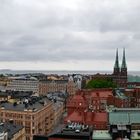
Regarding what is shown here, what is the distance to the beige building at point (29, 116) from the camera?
86.6 metres

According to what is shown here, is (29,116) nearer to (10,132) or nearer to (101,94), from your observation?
(10,132)

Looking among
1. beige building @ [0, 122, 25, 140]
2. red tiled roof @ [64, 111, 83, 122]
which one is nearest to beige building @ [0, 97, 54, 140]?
red tiled roof @ [64, 111, 83, 122]

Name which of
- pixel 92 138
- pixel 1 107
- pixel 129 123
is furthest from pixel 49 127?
pixel 92 138

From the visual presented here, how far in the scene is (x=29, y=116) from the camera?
86.8 m

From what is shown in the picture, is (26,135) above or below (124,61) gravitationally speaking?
below

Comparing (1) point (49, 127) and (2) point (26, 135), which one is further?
(1) point (49, 127)

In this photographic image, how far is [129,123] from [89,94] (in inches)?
1794

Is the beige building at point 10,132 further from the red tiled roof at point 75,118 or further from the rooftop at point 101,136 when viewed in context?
the rooftop at point 101,136

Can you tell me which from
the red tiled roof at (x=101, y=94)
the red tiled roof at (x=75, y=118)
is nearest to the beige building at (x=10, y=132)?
the red tiled roof at (x=75, y=118)

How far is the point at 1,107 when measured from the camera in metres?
93.5

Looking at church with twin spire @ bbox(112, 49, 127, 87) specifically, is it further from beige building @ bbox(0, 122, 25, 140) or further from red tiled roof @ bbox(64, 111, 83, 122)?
beige building @ bbox(0, 122, 25, 140)

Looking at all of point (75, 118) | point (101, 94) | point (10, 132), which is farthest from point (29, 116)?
point (101, 94)

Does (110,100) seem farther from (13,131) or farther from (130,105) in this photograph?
(13,131)

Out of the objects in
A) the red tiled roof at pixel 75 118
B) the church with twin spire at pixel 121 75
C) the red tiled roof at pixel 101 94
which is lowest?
the red tiled roof at pixel 75 118
